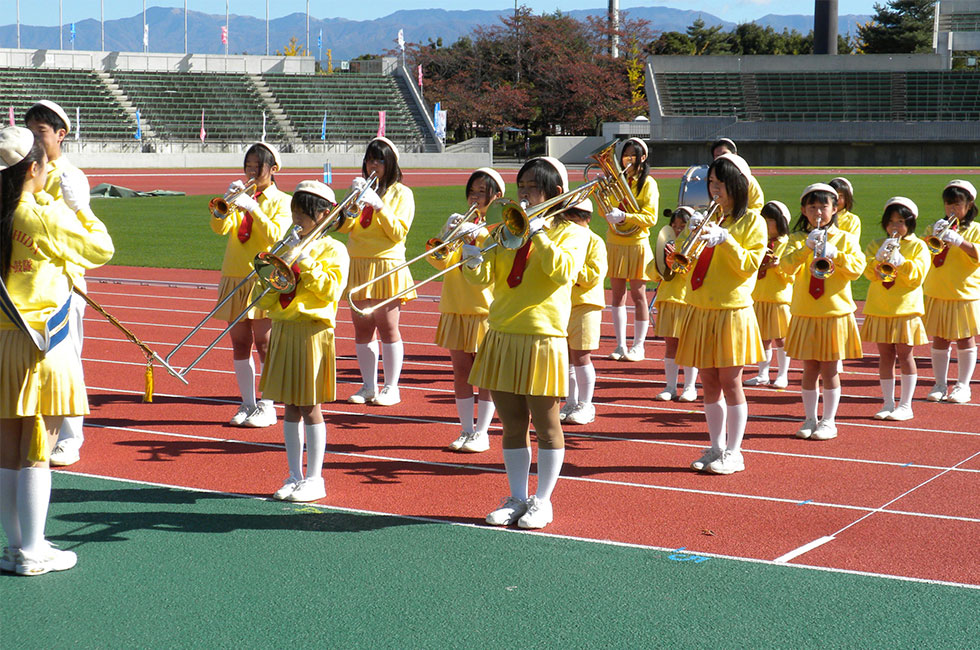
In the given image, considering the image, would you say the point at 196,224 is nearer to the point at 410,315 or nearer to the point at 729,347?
the point at 410,315

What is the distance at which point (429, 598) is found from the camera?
445cm

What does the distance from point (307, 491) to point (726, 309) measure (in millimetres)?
2630

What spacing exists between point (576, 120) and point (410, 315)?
5039 centimetres

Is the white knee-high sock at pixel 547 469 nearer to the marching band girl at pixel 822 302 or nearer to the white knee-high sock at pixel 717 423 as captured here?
the white knee-high sock at pixel 717 423

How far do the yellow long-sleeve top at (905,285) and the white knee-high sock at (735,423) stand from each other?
1.99 m

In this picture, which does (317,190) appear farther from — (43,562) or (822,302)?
(822,302)

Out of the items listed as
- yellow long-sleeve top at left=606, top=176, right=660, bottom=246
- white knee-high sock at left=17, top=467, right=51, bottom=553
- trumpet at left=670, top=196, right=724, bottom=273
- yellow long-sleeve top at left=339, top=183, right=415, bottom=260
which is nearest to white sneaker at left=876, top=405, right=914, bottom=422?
trumpet at left=670, top=196, right=724, bottom=273

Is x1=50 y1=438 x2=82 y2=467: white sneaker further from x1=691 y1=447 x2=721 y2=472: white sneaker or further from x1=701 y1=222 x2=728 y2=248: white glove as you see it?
A: x1=701 y1=222 x2=728 y2=248: white glove

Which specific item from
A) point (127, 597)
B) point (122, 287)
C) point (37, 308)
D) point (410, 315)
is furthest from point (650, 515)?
point (122, 287)

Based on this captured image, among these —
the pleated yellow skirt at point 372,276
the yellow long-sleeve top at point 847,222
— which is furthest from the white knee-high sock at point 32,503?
the yellow long-sleeve top at point 847,222

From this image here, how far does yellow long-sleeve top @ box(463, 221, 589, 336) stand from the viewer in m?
5.21

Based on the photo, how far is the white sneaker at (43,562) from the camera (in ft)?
15.2

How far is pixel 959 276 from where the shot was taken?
27.6ft

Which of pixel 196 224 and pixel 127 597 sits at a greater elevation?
pixel 196 224
